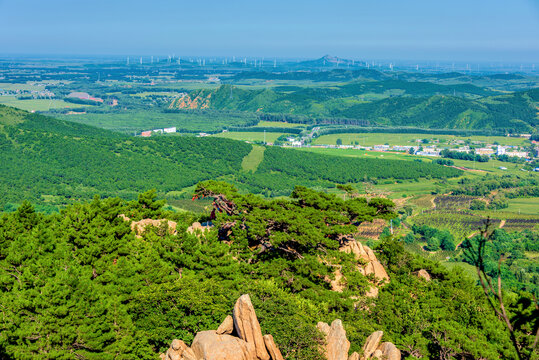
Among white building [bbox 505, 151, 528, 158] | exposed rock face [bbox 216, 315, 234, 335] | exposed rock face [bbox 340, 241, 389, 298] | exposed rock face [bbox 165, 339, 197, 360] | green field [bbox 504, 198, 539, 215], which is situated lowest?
green field [bbox 504, 198, 539, 215]

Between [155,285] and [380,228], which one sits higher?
[155,285]

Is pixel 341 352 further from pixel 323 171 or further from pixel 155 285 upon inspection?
pixel 323 171

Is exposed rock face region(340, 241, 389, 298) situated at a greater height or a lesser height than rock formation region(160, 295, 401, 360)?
lesser

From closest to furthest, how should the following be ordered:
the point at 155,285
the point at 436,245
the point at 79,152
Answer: the point at 155,285 → the point at 436,245 → the point at 79,152

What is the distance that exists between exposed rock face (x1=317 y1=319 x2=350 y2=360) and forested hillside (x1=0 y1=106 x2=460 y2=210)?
81678 mm

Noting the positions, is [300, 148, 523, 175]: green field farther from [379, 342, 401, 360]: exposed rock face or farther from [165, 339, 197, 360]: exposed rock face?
[165, 339, 197, 360]: exposed rock face

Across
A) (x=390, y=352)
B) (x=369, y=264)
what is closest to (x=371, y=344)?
(x=390, y=352)

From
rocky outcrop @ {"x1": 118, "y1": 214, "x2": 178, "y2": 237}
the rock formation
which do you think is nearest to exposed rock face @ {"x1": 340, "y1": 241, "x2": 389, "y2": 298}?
the rock formation

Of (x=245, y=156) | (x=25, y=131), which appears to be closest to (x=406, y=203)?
(x=245, y=156)

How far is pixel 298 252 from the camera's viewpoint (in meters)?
38.0

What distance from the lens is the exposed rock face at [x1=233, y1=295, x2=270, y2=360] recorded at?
23.3 m

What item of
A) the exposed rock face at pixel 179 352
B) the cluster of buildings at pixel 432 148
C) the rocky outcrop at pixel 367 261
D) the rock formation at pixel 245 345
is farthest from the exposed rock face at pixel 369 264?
the cluster of buildings at pixel 432 148

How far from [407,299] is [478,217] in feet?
228

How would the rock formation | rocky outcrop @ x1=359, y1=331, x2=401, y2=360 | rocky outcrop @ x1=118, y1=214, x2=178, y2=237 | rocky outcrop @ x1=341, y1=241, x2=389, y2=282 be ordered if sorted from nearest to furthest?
the rock formation < rocky outcrop @ x1=359, y1=331, x2=401, y2=360 < rocky outcrop @ x1=341, y1=241, x2=389, y2=282 < rocky outcrop @ x1=118, y1=214, x2=178, y2=237
